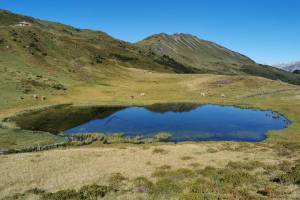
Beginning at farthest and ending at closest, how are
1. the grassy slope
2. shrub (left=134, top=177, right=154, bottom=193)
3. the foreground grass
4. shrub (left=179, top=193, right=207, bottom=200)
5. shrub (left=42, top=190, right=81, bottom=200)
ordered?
the grassy slope → shrub (left=134, top=177, right=154, bottom=193) → the foreground grass → shrub (left=42, top=190, right=81, bottom=200) → shrub (left=179, top=193, right=207, bottom=200)

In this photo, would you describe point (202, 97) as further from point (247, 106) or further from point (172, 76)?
point (172, 76)

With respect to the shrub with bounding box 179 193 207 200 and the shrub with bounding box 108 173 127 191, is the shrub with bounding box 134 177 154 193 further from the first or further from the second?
the shrub with bounding box 179 193 207 200

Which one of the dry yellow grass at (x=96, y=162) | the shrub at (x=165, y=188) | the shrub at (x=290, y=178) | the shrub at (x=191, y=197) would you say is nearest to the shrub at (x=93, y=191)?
the dry yellow grass at (x=96, y=162)

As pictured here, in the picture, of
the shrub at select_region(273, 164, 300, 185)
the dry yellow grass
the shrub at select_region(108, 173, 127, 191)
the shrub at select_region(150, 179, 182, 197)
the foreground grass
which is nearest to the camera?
the shrub at select_region(150, 179, 182, 197)

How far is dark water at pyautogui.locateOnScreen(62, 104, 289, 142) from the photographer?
59.1 m

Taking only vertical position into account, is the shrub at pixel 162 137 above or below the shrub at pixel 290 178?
above

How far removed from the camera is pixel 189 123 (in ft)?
225

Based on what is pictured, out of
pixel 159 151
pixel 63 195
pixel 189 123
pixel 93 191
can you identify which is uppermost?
pixel 189 123

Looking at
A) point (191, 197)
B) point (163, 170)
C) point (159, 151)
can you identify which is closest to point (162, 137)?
point (159, 151)

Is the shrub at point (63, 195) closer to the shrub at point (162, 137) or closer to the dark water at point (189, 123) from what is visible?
the shrub at point (162, 137)

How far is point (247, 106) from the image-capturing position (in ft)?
287

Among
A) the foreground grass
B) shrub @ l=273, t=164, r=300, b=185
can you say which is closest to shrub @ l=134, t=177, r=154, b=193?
the foreground grass

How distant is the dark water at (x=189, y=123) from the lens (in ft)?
194

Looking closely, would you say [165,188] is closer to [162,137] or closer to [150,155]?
[150,155]
